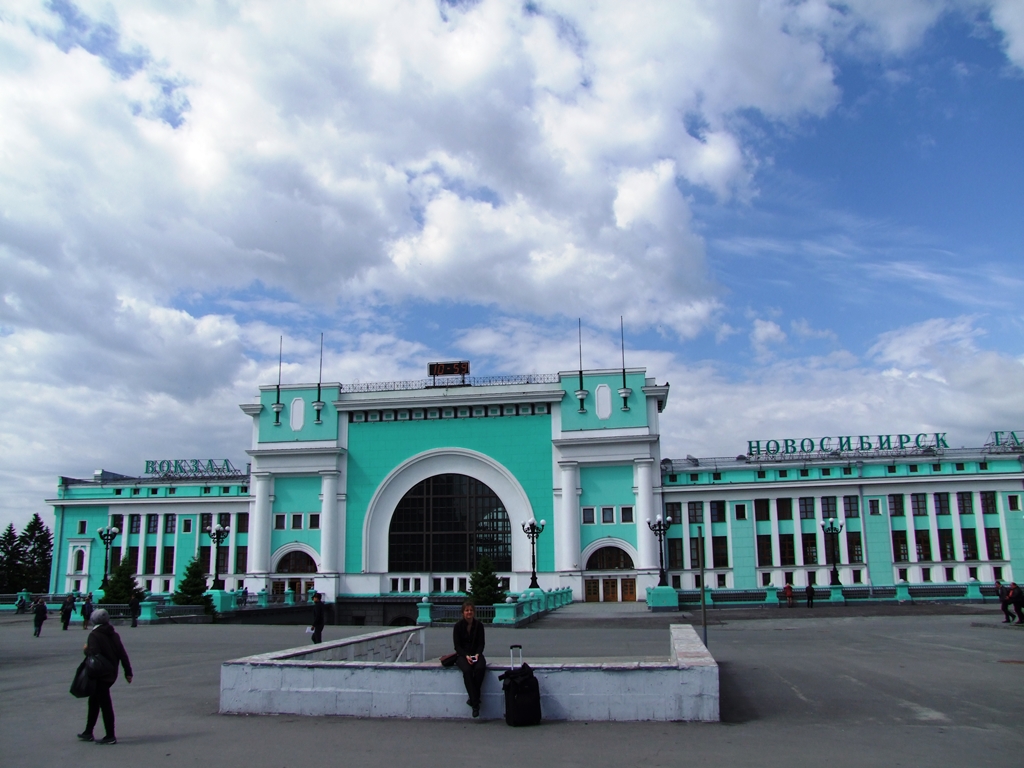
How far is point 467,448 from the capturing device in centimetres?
5441

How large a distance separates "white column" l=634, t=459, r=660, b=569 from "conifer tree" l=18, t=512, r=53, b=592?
69132 millimetres

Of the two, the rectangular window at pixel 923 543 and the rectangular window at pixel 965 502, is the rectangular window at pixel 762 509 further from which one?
the rectangular window at pixel 965 502

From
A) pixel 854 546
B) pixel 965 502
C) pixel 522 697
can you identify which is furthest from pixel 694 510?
pixel 522 697

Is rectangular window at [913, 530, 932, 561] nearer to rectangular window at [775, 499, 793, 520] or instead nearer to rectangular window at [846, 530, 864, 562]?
rectangular window at [846, 530, 864, 562]

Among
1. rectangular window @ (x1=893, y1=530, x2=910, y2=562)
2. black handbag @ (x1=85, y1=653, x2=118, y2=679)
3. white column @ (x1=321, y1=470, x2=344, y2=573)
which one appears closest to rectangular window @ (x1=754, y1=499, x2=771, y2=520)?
rectangular window @ (x1=893, y1=530, x2=910, y2=562)

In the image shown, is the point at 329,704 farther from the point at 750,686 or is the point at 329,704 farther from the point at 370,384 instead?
the point at 370,384

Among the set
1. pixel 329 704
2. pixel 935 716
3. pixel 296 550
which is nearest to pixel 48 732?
pixel 329 704

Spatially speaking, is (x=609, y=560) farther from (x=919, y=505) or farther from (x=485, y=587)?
(x=919, y=505)

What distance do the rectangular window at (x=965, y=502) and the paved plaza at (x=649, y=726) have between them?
119 ft

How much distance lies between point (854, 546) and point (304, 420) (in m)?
37.7

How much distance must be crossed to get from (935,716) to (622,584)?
1646 inches

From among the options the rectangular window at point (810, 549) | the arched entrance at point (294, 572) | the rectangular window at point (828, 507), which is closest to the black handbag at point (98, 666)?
the arched entrance at point (294, 572)

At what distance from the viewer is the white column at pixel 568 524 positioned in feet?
167

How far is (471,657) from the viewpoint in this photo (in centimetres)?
948
